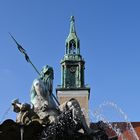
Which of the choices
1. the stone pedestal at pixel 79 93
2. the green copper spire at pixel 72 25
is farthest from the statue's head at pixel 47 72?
the green copper spire at pixel 72 25

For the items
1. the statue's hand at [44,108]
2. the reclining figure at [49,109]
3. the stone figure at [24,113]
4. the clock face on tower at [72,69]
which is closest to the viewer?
the stone figure at [24,113]

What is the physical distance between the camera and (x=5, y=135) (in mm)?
9695

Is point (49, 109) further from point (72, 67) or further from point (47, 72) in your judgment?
point (72, 67)

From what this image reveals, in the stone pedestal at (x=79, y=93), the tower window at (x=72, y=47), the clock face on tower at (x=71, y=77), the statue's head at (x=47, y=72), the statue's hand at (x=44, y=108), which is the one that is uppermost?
the tower window at (x=72, y=47)

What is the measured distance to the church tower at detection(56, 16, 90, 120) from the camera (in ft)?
164

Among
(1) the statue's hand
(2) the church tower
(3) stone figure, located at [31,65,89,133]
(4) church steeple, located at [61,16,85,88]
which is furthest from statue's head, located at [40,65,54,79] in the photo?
(4) church steeple, located at [61,16,85,88]

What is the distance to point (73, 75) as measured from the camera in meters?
51.5

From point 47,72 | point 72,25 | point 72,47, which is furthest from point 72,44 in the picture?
point 47,72

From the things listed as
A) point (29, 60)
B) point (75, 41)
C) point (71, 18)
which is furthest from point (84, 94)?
point (29, 60)

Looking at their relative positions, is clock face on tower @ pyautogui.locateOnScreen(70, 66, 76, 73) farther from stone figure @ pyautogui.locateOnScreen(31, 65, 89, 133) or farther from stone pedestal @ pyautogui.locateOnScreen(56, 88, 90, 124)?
stone figure @ pyautogui.locateOnScreen(31, 65, 89, 133)

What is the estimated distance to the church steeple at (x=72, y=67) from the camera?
51.0 meters

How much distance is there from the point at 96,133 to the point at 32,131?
1229 millimetres

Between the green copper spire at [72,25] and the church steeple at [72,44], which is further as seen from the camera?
the green copper spire at [72,25]

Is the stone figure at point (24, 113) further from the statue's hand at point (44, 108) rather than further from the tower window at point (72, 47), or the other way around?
the tower window at point (72, 47)
